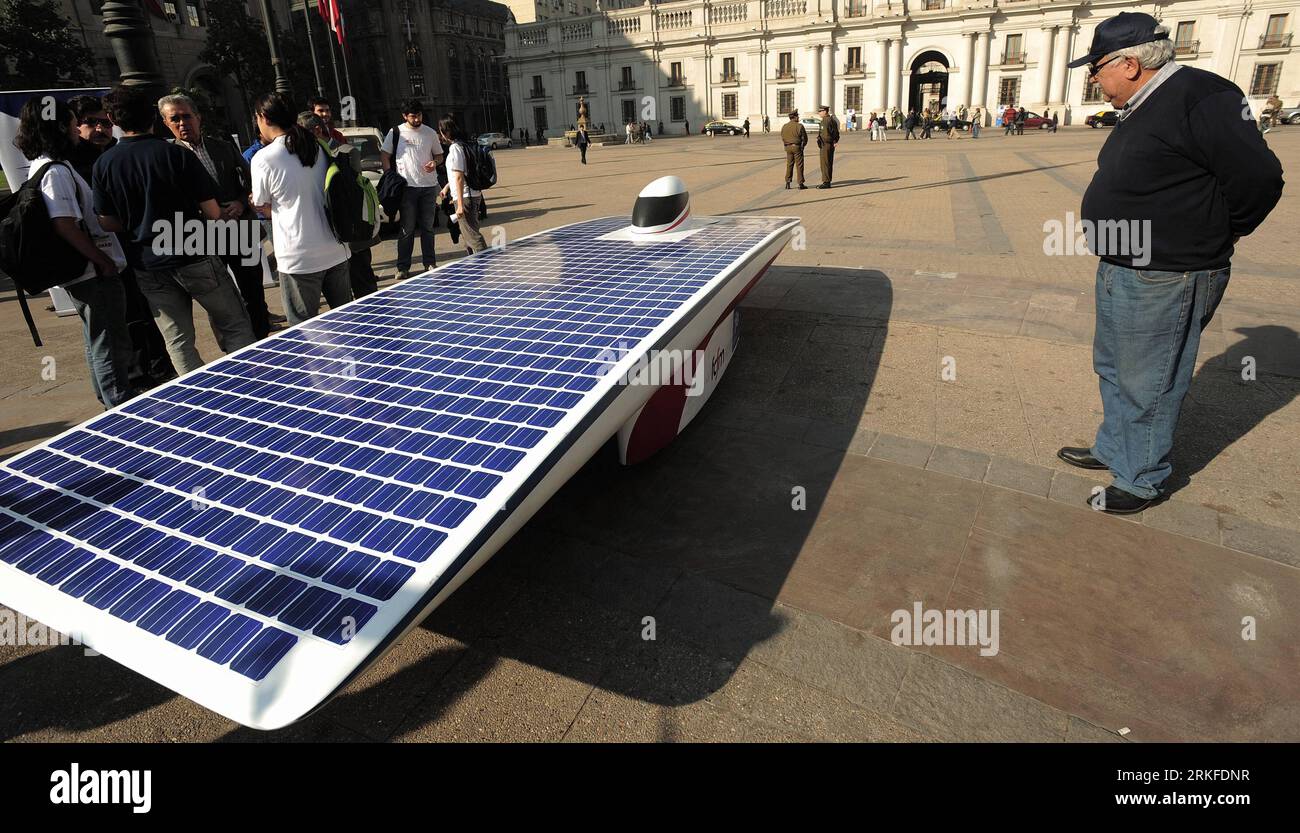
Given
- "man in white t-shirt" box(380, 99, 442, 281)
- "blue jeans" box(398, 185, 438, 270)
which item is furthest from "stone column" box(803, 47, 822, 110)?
"blue jeans" box(398, 185, 438, 270)

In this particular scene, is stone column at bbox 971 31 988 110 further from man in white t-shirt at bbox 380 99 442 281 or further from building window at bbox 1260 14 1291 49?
man in white t-shirt at bbox 380 99 442 281

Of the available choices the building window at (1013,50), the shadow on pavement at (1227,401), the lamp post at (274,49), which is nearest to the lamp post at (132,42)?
the lamp post at (274,49)

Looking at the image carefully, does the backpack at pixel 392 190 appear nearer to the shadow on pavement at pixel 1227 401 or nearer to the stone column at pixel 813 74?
the shadow on pavement at pixel 1227 401

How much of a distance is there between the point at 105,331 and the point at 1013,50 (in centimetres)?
6163

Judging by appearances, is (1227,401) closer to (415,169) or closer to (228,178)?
(228,178)

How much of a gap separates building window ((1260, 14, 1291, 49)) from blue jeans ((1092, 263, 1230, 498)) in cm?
6313

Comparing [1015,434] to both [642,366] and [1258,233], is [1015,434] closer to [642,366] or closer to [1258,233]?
[642,366]

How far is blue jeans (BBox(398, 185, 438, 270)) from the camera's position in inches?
325

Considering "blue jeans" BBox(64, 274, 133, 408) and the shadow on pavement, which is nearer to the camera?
the shadow on pavement

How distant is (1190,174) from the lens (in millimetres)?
3029

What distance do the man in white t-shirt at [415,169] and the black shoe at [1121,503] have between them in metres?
7.60

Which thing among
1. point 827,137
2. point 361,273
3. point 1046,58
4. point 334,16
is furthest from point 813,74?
point 361,273

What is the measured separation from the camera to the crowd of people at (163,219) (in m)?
4.26
